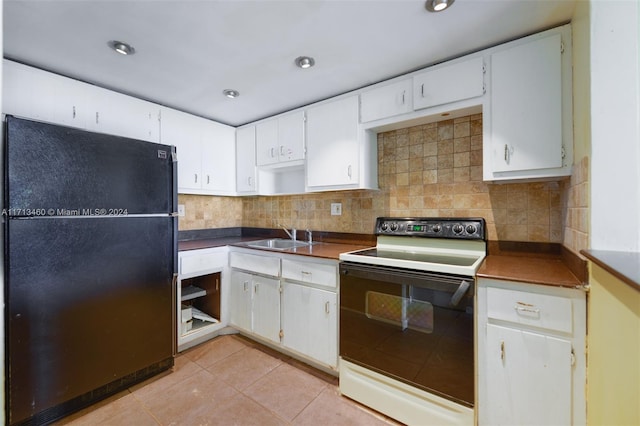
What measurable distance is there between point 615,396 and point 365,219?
166cm

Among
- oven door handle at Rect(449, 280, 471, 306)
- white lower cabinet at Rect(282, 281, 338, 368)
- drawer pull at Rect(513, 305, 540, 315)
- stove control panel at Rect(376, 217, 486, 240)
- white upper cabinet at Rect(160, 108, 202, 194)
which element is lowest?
white lower cabinet at Rect(282, 281, 338, 368)

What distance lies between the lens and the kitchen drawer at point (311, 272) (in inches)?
73.1

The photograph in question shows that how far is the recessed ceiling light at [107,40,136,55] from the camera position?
153 centimetres

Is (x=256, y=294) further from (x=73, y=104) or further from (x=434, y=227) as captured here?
(x=73, y=104)

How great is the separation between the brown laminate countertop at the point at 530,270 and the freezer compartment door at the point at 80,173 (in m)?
2.03

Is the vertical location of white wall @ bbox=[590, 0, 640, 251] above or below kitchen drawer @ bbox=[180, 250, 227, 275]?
above

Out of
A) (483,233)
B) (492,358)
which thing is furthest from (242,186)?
(492,358)

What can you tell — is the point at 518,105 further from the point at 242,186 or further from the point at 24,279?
the point at 24,279

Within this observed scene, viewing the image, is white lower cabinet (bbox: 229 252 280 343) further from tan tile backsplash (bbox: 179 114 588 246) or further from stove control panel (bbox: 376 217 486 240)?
stove control panel (bbox: 376 217 486 240)

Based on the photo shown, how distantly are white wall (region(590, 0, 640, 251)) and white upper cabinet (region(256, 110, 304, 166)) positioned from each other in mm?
1821

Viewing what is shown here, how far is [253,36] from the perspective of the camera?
58.9 inches

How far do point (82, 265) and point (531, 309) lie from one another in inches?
90.7

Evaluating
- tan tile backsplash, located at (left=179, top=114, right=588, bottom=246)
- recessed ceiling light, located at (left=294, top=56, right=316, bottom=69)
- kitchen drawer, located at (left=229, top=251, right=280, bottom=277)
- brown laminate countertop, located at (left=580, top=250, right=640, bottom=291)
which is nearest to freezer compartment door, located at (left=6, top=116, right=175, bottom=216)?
kitchen drawer, located at (left=229, top=251, right=280, bottom=277)

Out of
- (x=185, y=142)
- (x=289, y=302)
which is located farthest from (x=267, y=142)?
(x=289, y=302)
